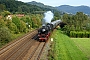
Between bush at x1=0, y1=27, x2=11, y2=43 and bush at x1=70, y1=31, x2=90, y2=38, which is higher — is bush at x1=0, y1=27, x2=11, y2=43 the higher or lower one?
the higher one

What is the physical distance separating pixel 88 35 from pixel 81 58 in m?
34.5

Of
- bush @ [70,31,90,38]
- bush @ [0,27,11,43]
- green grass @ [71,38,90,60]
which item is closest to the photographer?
green grass @ [71,38,90,60]

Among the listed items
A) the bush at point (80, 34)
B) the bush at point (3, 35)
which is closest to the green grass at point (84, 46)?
the bush at point (80, 34)

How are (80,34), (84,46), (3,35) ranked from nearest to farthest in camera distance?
(3,35) < (84,46) < (80,34)

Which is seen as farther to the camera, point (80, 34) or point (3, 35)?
point (80, 34)

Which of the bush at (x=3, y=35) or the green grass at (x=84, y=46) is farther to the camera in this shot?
the bush at (x=3, y=35)

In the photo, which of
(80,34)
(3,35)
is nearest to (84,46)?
(3,35)

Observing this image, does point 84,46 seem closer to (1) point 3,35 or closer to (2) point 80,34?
(1) point 3,35

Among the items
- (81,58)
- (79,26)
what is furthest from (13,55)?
(79,26)

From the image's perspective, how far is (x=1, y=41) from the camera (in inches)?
1737

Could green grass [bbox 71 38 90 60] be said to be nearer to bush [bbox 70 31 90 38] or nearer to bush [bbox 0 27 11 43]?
bush [bbox 70 31 90 38]

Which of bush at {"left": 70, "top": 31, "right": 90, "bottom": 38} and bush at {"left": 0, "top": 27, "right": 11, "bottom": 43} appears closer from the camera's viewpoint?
bush at {"left": 0, "top": 27, "right": 11, "bottom": 43}

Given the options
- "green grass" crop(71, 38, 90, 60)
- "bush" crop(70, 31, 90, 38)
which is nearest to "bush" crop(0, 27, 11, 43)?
"green grass" crop(71, 38, 90, 60)

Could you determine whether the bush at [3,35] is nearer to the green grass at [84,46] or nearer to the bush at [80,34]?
the green grass at [84,46]
